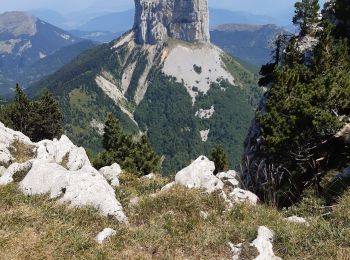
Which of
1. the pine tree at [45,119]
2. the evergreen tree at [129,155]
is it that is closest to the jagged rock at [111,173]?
the evergreen tree at [129,155]

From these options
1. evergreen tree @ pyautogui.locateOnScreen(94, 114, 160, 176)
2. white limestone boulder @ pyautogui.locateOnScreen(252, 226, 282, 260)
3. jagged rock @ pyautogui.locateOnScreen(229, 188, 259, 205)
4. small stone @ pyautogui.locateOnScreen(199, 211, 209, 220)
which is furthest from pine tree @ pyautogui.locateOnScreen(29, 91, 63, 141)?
white limestone boulder @ pyautogui.locateOnScreen(252, 226, 282, 260)

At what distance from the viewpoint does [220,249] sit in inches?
404

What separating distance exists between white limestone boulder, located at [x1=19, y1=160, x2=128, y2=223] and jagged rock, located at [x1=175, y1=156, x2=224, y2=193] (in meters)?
3.95

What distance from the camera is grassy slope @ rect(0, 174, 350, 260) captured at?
9.53 metres

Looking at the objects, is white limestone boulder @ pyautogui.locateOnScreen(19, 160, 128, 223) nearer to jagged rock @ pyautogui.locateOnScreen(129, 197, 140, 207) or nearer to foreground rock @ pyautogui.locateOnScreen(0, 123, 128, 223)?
foreground rock @ pyautogui.locateOnScreen(0, 123, 128, 223)

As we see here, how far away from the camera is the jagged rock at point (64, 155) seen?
21859mm

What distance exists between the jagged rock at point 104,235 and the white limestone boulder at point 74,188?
1.34 meters

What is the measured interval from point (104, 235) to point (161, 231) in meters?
1.62

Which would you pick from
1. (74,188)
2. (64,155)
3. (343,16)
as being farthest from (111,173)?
(343,16)

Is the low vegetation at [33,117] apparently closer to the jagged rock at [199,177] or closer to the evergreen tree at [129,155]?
the evergreen tree at [129,155]

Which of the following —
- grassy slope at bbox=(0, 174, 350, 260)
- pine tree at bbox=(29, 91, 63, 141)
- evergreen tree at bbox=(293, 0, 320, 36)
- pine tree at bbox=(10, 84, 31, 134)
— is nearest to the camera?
grassy slope at bbox=(0, 174, 350, 260)

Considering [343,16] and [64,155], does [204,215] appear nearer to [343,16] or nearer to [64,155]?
[64,155]

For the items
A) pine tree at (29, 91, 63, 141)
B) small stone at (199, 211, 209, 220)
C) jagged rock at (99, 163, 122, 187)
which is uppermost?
small stone at (199, 211, 209, 220)

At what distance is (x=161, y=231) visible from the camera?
11.1m
